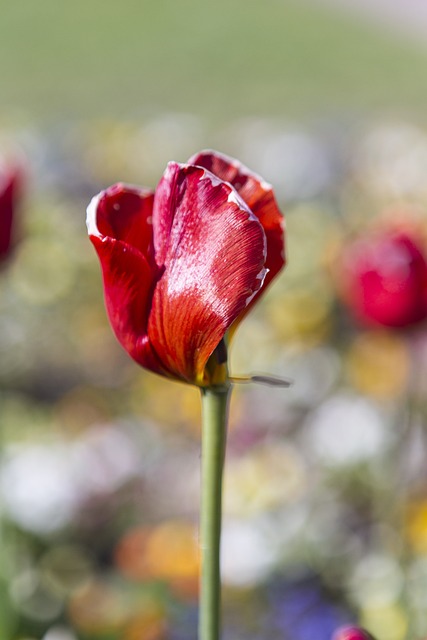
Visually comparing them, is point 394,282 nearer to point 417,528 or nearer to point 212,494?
point 417,528

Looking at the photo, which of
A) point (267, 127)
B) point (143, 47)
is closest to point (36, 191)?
point (267, 127)

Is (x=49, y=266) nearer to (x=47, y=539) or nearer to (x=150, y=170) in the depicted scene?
(x=150, y=170)

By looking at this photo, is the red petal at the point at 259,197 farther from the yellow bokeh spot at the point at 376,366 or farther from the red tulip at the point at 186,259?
the yellow bokeh spot at the point at 376,366

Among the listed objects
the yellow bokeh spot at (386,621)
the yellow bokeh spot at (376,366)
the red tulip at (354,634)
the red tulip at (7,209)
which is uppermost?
the red tulip at (7,209)

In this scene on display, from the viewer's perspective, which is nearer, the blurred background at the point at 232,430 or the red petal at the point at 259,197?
the red petal at the point at 259,197

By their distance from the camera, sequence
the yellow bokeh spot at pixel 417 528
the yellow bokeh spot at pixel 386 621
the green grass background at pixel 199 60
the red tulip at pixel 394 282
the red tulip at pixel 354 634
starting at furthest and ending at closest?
the green grass background at pixel 199 60 → the yellow bokeh spot at pixel 417 528 → the yellow bokeh spot at pixel 386 621 → the red tulip at pixel 394 282 → the red tulip at pixel 354 634

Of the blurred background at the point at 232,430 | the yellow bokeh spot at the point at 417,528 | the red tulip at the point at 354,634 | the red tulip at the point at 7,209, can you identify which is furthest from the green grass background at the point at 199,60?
the red tulip at the point at 354,634

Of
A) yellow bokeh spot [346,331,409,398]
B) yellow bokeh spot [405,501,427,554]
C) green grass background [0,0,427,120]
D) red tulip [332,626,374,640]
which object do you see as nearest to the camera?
red tulip [332,626,374,640]

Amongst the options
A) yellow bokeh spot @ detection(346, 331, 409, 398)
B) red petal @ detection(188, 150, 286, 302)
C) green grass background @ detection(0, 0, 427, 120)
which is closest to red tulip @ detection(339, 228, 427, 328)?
red petal @ detection(188, 150, 286, 302)

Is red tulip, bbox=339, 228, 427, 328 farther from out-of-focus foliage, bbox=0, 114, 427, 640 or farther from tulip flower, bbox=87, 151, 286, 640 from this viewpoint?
tulip flower, bbox=87, 151, 286, 640
